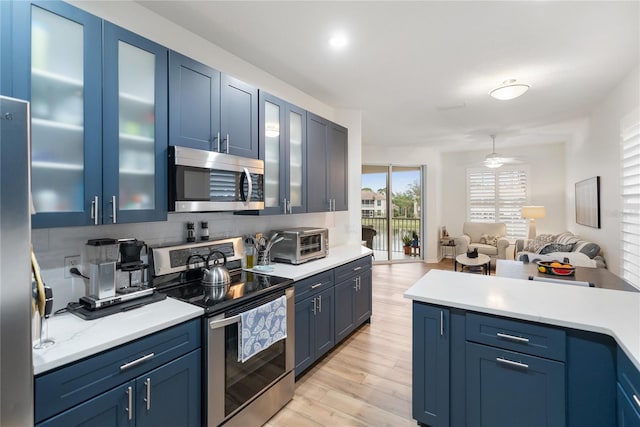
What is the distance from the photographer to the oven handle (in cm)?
169

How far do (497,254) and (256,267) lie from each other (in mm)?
5997

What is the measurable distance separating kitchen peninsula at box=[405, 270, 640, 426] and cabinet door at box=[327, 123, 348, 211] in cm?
176

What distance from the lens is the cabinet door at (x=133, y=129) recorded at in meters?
1.60

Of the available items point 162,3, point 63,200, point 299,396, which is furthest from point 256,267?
point 162,3

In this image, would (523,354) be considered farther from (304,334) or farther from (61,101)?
→ (61,101)

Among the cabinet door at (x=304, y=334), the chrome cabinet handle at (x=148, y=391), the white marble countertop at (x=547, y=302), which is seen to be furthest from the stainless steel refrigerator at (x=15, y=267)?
the white marble countertop at (x=547, y=302)

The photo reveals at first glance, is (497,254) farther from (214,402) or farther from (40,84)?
(40,84)

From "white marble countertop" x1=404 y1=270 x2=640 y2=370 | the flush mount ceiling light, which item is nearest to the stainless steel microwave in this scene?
"white marble countertop" x1=404 y1=270 x2=640 y2=370

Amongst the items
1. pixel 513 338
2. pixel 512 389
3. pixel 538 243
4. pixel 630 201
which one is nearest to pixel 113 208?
pixel 513 338

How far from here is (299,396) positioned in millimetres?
2355

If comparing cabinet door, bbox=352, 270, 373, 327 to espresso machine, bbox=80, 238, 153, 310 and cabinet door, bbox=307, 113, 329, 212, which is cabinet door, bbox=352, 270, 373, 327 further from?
espresso machine, bbox=80, 238, 153, 310

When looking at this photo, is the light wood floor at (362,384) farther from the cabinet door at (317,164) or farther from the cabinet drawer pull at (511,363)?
the cabinet door at (317,164)

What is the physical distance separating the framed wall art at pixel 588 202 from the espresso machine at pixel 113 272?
18.1 feet

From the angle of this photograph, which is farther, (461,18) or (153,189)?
(461,18)
